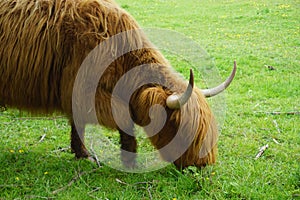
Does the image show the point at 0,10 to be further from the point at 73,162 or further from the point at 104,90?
the point at 73,162

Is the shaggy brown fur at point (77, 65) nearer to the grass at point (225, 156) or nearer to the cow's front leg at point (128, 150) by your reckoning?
the cow's front leg at point (128, 150)

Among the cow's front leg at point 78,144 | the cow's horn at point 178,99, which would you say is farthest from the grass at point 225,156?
the cow's horn at point 178,99

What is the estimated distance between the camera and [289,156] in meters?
4.36

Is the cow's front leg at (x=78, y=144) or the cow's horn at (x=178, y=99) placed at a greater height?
the cow's horn at (x=178, y=99)

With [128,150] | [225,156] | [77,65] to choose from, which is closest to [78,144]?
[128,150]

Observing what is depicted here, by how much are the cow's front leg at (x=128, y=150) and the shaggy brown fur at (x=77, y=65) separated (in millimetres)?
84

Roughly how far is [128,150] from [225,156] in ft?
3.34

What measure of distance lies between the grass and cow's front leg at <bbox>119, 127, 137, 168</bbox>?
17 cm

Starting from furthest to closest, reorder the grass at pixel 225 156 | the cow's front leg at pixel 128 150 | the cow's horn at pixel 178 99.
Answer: the cow's front leg at pixel 128 150 → the grass at pixel 225 156 → the cow's horn at pixel 178 99

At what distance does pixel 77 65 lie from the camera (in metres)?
3.76

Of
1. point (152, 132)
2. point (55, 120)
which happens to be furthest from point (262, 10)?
point (152, 132)

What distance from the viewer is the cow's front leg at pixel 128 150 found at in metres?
4.07

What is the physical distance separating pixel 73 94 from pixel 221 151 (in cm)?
170

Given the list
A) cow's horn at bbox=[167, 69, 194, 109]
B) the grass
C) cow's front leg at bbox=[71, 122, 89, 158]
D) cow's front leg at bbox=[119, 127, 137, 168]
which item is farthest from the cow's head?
cow's front leg at bbox=[71, 122, 89, 158]
